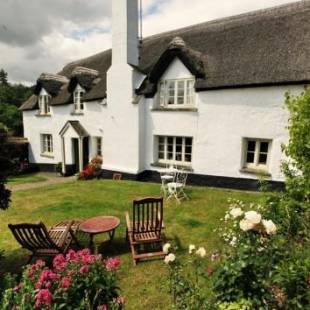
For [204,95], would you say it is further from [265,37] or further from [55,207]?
[55,207]

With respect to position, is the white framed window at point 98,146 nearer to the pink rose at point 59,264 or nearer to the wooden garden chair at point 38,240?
the wooden garden chair at point 38,240

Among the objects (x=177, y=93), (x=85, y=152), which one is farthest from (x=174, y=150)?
(x=85, y=152)

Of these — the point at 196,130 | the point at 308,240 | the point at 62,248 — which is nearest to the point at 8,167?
the point at 62,248

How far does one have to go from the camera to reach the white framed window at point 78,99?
17.5m

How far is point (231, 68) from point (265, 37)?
240 cm

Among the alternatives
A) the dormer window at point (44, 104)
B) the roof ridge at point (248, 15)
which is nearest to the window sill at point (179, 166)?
the roof ridge at point (248, 15)

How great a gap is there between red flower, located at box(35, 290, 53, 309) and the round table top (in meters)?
2.96

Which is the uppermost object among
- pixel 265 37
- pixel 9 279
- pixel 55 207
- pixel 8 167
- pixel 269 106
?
pixel 265 37

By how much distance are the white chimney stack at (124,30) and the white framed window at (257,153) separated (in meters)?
7.64

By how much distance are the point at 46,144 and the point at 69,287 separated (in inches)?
792

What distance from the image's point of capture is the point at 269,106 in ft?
33.8

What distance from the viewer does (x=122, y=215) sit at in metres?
8.38

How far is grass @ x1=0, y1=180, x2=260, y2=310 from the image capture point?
15.6 feet

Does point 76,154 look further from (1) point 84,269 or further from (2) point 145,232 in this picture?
(1) point 84,269
